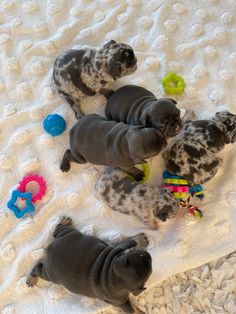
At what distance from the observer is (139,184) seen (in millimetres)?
1527

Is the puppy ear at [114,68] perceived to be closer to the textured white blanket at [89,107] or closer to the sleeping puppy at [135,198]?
the textured white blanket at [89,107]

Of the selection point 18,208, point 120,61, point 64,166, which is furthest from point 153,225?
point 120,61

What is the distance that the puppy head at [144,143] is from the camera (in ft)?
4.43

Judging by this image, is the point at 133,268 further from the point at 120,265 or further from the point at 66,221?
the point at 66,221

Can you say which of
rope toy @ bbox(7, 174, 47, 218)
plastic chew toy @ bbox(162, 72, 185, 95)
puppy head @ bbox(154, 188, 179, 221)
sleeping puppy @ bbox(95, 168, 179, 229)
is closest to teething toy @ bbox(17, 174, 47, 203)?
rope toy @ bbox(7, 174, 47, 218)

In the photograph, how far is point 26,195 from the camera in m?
1.61

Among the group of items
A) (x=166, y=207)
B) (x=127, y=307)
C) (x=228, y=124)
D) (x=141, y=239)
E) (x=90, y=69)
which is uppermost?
(x=90, y=69)

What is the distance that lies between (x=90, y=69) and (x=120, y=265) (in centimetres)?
78

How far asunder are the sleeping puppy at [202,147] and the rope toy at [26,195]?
1.73 feet

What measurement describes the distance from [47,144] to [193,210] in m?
0.64

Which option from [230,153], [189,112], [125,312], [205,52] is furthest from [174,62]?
[125,312]

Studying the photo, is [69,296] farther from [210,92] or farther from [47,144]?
[210,92]

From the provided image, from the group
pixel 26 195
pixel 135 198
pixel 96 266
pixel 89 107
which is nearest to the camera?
pixel 96 266

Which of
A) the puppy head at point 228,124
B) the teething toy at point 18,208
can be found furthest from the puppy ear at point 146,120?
the teething toy at point 18,208
